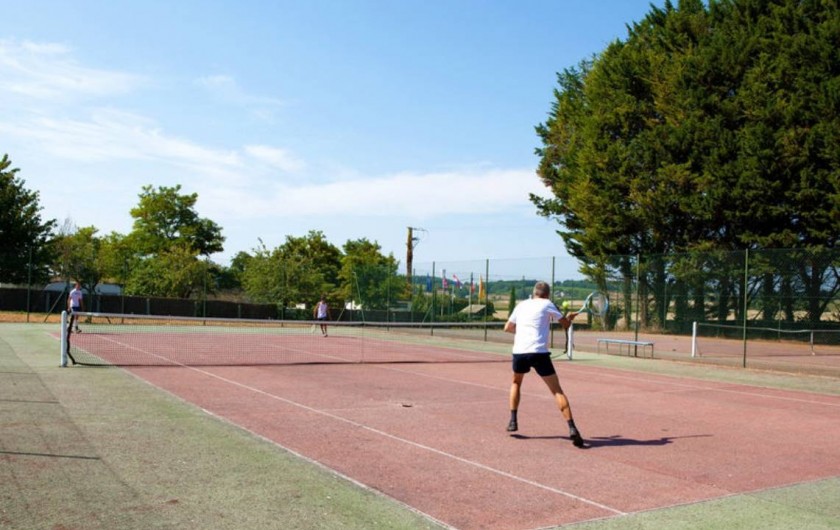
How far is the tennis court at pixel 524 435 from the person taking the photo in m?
6.26

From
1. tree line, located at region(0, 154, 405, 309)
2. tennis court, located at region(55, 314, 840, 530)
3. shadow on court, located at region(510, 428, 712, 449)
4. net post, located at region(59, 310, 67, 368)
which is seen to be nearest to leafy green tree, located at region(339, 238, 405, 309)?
tree line, located at region(0, 154, 405, 309)

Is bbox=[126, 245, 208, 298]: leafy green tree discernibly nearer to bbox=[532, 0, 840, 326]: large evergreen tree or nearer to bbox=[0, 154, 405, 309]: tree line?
bbox=[0, 154, 405, 309]: tree line

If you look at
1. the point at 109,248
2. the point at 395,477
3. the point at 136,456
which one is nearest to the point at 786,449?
the point at 395,477

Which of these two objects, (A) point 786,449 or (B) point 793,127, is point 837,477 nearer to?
(A) point 786,449

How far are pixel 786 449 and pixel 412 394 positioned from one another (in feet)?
18.9

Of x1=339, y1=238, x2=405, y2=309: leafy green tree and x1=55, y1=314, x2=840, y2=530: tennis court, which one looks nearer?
x1=55, y1=314, x2=840, y2=530: tennis court

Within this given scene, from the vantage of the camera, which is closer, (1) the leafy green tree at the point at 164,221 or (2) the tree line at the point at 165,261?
(2) the tree line at the point at 165,261

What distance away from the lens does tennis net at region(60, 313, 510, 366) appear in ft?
56.0

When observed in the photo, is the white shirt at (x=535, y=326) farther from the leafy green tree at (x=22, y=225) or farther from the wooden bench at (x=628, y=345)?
the leafy green tree at (x=22, y=225)

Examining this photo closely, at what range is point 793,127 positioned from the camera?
31125 mm

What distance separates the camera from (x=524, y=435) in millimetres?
8969

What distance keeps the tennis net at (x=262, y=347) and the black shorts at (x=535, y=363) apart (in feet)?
29.6

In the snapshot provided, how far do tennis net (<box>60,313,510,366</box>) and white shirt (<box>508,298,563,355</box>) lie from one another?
9.01 m

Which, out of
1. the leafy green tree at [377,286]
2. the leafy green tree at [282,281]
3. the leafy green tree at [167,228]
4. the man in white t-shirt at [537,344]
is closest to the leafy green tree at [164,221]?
the leafy green tree at [167,228]
